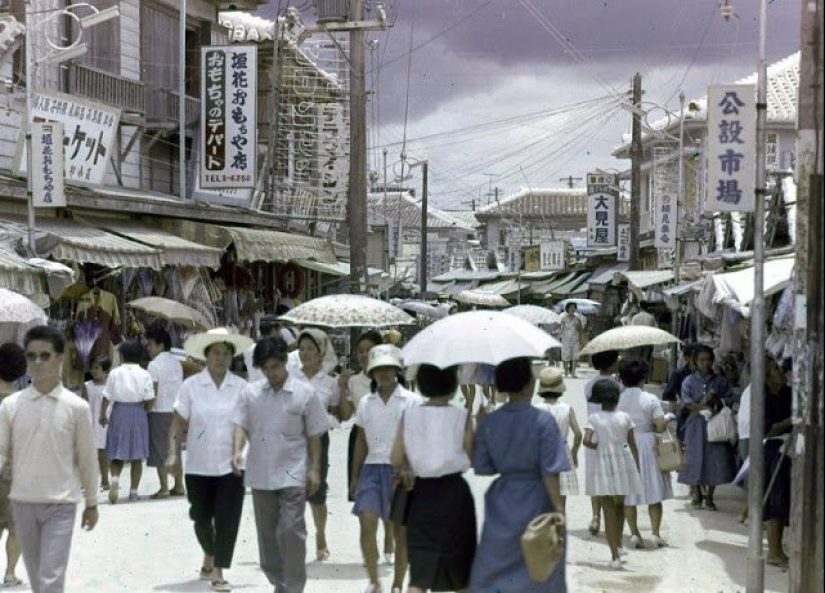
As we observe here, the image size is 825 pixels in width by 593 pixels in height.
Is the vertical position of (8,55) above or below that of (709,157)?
above

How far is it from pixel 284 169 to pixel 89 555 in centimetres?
1858

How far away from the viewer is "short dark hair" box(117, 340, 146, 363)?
45.1 ft

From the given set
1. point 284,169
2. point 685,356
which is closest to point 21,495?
point 685,356

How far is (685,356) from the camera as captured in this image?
14820 mm

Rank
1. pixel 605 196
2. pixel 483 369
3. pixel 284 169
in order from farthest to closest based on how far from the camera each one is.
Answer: pixel 605 196 < pixel 284 169 < pixel 483 369

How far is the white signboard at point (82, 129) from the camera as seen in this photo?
19094 millimetres

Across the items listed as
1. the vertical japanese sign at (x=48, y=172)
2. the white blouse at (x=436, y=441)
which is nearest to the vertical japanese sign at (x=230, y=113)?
the vertical japanese sign at (x=48, y=172)

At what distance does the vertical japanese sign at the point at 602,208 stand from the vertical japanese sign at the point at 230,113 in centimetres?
Answer: 2291

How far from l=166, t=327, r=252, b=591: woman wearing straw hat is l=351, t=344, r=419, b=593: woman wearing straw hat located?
84cm

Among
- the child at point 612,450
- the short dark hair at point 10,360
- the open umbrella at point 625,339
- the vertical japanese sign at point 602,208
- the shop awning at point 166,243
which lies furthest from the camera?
the vertical japanese sign at point 602,208

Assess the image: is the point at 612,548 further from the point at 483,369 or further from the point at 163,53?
the point at 163,53

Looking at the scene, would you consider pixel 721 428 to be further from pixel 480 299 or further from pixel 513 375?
pixel 480 299

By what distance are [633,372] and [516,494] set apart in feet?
16.8

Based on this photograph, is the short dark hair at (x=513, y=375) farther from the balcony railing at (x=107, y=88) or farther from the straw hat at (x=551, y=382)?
the balcony railing at (x=107, y=88)
